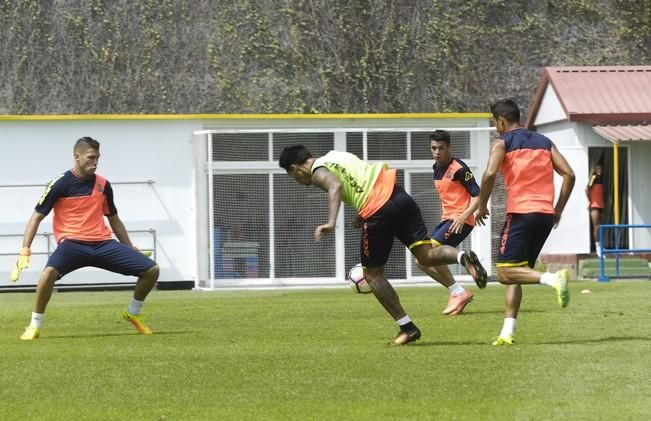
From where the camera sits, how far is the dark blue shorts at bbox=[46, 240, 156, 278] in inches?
567

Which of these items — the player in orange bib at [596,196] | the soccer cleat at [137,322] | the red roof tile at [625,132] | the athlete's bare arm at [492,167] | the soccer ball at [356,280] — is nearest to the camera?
the athlete's bare arm at [492,167]

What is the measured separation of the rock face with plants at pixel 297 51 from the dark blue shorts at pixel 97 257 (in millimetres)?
20672

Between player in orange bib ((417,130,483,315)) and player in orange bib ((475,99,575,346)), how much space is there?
14.4 ft

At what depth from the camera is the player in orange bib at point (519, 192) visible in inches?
474

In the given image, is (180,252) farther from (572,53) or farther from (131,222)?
(572,53)

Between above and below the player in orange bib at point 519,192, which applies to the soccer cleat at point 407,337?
below

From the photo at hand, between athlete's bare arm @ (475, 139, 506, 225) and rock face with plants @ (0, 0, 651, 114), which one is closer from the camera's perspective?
athlete's bare arm @ (475, 139, 506, 225)

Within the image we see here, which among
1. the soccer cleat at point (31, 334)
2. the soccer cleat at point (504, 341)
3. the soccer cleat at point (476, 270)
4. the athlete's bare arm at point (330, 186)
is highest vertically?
the athlete's bare arm at point (330, 186)

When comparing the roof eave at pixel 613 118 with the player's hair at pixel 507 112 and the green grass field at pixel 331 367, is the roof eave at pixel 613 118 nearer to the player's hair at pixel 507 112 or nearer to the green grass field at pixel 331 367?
the green grass field at pixel 331 367

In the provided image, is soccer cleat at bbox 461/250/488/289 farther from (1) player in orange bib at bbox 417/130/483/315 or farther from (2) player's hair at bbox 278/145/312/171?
(1) player in orange bib at bbox 417/130/483/315

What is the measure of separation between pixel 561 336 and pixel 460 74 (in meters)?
23.4

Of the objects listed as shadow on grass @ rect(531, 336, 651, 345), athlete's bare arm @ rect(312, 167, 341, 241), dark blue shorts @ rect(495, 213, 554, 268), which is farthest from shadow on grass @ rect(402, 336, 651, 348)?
athlete's bare arm @ rect(312, 167, 341, 241)

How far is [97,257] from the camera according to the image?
1445 centimetres

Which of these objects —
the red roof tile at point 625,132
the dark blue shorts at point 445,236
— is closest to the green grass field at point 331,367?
the dark blue shorts at point 445,236
